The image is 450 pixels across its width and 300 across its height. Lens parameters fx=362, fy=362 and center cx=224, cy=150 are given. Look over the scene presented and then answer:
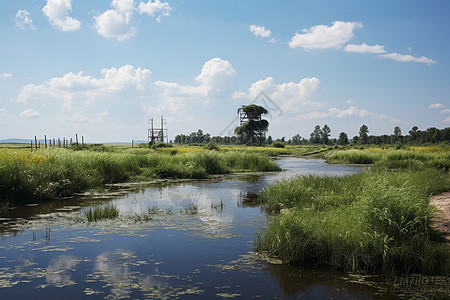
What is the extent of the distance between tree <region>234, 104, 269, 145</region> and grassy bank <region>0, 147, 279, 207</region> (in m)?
47.6

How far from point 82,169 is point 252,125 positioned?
62820 millimetres

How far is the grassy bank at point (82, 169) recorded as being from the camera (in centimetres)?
1396

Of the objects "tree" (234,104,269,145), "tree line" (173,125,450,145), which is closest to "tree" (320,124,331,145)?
"tree line" (173,125,450,145)

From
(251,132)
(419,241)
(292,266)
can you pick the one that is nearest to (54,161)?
(292,266)

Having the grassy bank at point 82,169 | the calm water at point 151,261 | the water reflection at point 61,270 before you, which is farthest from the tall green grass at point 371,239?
the grassy bank at point 82,169

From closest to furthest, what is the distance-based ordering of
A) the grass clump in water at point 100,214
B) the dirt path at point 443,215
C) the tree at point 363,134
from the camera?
1. the dirt path at point 443,215
2. the grass clump in water at point 100,214
3. the tree at point 363,134

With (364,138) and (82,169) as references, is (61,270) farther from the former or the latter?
(364,138)

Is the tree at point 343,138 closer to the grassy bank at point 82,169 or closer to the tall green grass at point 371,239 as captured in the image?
the grassy bank at point 82,169

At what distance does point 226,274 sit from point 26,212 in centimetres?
870

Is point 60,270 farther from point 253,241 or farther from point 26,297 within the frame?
point 253,241

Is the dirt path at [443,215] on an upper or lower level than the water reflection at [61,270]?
upper

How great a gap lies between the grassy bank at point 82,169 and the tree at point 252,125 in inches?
1873

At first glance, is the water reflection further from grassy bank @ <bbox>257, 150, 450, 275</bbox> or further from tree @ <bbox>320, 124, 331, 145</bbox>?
tree @ <bbox>320, 124, 331, 145</bbox>

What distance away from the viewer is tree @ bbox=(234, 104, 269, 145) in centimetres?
7869
